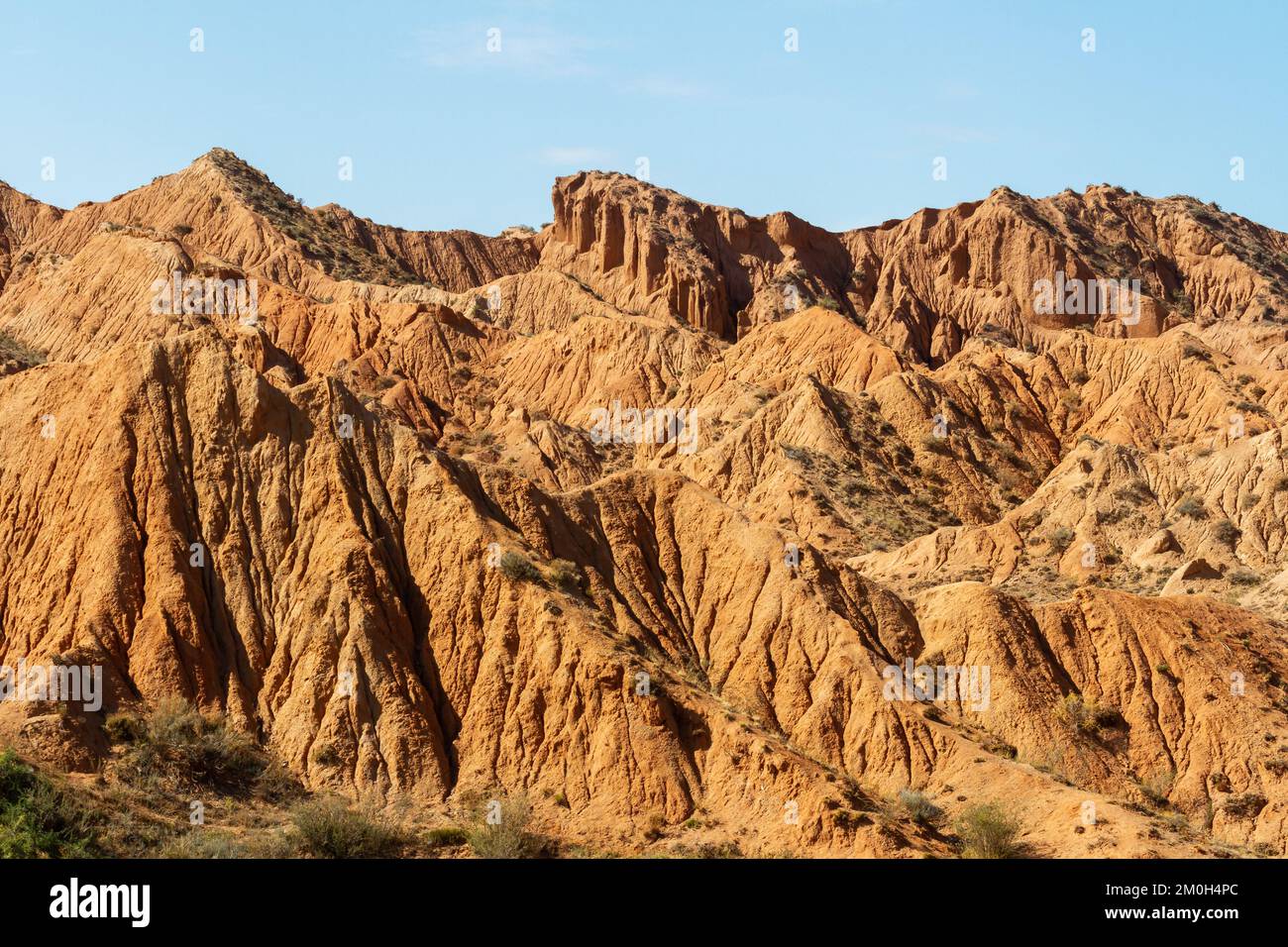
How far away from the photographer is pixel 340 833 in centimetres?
3809

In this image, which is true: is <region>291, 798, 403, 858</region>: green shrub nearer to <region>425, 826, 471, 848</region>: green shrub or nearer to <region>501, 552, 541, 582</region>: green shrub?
<region>425, 826, 471, 848</region>: green shrub

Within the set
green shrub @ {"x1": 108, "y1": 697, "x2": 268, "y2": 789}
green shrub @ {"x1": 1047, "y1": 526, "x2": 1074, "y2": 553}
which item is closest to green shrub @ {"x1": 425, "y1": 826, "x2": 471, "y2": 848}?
green shrub @ {"x1": 108, "y1": 697, "x2": 268, "y2": 789}

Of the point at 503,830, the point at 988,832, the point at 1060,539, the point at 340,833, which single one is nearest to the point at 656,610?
the point at 988,832

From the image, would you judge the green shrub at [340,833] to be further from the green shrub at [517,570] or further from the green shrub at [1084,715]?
the green shrub at [1084,715]

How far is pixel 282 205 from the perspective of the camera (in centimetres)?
13300

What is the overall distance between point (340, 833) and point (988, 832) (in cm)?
1508

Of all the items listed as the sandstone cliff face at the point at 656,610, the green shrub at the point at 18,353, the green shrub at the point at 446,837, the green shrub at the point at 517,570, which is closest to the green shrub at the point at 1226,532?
the sandstone cliff face at the point at 656,610

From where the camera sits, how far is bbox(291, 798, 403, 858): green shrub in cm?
3759

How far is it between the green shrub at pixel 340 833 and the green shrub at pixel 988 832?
13.2 metres

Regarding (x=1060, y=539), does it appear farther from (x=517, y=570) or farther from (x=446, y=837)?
(x=446, y=837)

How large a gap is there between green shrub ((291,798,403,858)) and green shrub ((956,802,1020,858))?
43.4 ft

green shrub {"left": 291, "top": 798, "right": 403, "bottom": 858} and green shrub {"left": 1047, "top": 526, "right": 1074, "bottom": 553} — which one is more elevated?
green shrub {"left": 1047, "top": 526, "right": 1074, "bottom": 553}

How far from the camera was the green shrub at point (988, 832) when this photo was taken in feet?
137
